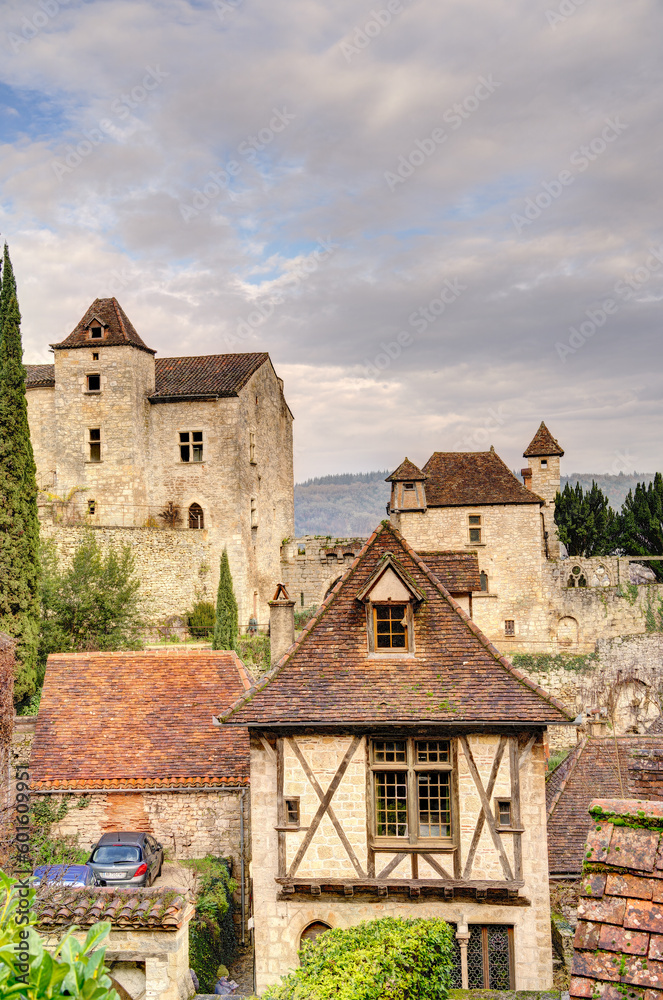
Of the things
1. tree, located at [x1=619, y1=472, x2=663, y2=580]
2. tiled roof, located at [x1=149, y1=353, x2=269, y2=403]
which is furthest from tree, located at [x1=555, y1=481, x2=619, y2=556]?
tiled roof, located at [x1=149, y1=353, x2=269, y2=403]

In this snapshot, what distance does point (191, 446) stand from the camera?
125ft

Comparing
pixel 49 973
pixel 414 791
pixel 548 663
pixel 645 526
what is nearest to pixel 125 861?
pixel 414 791

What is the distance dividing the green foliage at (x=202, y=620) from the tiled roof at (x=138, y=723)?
13.4m

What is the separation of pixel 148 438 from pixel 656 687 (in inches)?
1138

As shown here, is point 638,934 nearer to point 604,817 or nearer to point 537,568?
point 604,817

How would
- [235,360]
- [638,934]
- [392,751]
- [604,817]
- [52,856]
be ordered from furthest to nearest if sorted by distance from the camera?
1. [235,360]
2. [52,856]
3. [392,751]
4. [604,817]
5. [638,934]

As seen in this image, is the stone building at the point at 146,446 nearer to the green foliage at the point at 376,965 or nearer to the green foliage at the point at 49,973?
the green foliage at the point at 376,965

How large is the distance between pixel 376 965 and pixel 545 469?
42562 mm

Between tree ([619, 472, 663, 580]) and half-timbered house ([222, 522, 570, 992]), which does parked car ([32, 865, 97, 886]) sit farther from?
tree ([619, 472, 663, 580])

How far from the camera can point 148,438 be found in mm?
38375

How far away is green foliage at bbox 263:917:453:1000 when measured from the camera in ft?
24.6

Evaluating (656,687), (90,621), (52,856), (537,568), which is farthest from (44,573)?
(656,687)

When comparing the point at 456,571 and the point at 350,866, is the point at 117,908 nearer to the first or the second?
the point at 350,866

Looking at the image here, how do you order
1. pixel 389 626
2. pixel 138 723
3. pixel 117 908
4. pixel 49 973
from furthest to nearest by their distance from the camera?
pixel 138 723, pixel 389 626, pixel 117 908, pixel 49 973
